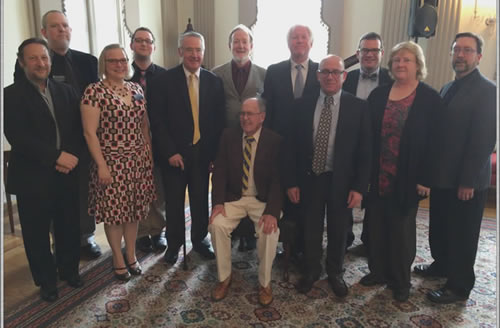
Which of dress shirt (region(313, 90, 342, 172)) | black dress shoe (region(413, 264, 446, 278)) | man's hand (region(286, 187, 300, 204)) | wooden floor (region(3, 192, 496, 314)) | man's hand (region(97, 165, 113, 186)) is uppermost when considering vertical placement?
dress shirt (region(313, 90, 342, 172))

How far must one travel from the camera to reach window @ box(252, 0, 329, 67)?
5953 millimetres

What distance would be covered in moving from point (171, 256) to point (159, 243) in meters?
0.28

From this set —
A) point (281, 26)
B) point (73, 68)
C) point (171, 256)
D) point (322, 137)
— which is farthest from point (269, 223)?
point (281, 26)

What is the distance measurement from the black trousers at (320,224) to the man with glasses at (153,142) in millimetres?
1108

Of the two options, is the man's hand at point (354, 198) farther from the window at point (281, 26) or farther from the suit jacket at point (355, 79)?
the window at point (281, 26)

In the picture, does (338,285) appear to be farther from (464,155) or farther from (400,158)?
(464,155)

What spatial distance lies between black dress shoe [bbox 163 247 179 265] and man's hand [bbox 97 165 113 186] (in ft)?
2.57

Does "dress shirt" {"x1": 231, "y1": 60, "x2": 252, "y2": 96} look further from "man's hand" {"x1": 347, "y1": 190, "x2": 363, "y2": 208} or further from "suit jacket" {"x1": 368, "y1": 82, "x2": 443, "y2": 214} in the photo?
"man's hand" {"x1": 347, "y1": 190, "x2": 363, "y2": 208}

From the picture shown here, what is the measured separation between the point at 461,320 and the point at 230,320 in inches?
51.4

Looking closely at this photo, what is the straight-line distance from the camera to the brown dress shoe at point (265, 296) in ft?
7.24

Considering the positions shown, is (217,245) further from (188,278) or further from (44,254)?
(44,254)

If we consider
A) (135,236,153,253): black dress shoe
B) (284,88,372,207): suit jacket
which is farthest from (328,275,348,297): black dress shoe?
(135,236,153,253): black dress shoe

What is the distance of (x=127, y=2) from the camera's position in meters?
5.59

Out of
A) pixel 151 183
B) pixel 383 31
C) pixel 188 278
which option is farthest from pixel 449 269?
pixel 383 31
